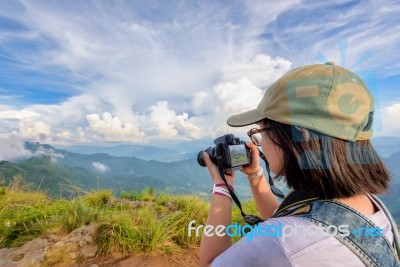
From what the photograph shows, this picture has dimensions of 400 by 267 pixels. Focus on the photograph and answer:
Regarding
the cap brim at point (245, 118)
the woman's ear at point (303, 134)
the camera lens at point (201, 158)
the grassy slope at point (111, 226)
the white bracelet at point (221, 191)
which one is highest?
the cap brim at point (245, 118)

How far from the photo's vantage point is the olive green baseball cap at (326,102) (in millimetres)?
1419

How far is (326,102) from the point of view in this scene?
1.42 meters

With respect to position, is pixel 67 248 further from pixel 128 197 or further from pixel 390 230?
pixel 128 197

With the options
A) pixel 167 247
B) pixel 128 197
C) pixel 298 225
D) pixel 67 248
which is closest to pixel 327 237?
pixel 298 225

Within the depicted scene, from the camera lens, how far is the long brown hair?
1.44 metres

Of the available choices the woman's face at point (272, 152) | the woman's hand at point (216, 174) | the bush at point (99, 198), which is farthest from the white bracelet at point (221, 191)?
the bush at point (99, 198)

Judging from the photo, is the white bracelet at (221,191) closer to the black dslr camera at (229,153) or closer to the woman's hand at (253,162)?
the black dslr camera at (229,153)

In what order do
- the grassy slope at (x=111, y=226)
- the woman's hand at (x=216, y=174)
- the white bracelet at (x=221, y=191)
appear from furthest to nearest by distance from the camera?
the grassy slope at (x=111, y=226) → the woman's hand at (x=216, y=174) → the white bracelet at (x=221, y=191)

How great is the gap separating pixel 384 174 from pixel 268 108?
0.74 m

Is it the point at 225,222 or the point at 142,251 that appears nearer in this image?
the point at 225,222

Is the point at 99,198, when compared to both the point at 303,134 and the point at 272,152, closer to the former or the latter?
the point at 272,152

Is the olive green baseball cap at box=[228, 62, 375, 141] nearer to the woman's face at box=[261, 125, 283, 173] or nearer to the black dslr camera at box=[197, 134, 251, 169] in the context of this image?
the woman's face at box=[261, 125, 283, 173]

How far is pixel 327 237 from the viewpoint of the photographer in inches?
46.6

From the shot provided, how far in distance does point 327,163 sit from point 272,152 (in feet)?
0.99
